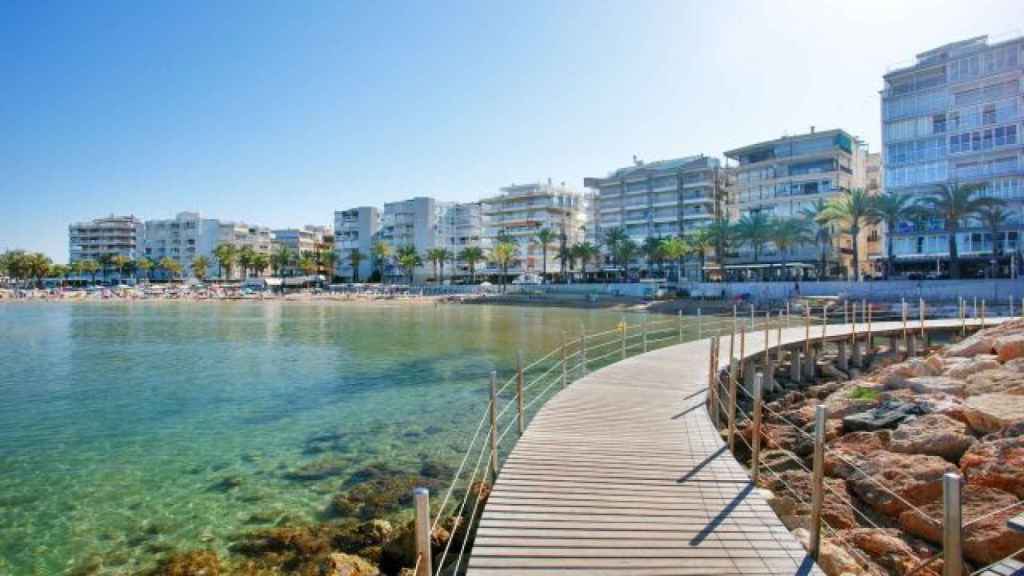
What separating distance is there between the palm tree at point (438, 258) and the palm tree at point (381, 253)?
8888 millimetres

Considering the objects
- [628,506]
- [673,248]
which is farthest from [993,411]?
[673,248]

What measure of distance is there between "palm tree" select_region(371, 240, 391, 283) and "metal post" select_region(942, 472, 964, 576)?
125 metres

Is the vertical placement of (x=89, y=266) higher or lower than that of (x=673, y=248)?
higher

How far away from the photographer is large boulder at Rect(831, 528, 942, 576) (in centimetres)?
764

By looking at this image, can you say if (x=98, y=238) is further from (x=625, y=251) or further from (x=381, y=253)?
(x=625, y=251)

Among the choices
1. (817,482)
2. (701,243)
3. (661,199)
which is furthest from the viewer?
(661,199)

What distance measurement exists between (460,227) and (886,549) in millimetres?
131643

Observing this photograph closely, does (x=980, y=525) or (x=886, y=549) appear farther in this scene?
(x=886, y=549)

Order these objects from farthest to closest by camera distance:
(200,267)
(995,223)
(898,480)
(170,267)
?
(200,267) < (170,267) < (995,223) < (898,480)

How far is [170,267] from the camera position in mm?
143750

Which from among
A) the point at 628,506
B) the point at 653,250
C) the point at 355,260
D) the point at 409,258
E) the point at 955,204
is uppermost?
the point at 955,204

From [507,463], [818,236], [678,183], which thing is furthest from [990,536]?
[678,183]

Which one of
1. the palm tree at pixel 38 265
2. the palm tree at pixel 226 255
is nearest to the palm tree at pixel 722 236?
the palm tree at pixel 226 255

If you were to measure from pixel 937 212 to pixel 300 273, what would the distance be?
13143cm
